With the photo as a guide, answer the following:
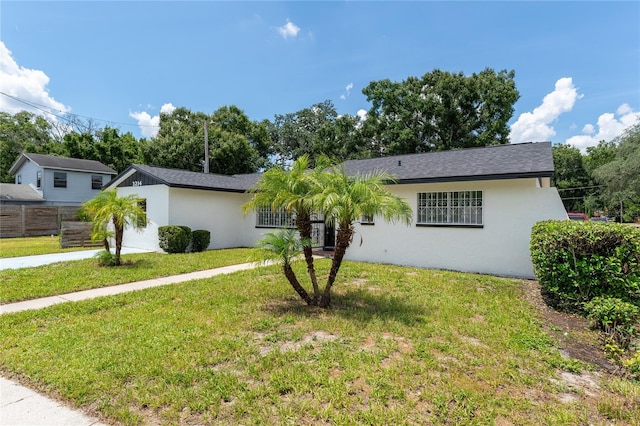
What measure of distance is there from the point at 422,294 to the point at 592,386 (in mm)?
3392

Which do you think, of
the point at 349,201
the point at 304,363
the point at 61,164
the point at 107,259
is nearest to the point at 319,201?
the point at 349,201

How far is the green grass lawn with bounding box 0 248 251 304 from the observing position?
A: 6530 millimetres

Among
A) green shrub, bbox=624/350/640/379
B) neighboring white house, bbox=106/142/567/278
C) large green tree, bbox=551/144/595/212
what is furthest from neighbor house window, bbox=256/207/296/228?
A: large green tree, bbox=551/144/595/212

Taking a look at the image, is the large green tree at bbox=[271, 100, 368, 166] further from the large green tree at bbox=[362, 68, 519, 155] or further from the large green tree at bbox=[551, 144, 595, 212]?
the large green tree at bbox=[551, 144, 595, 212]

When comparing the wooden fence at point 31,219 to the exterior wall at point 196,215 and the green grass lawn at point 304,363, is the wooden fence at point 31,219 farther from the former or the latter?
the green grass lawn at point 304,363

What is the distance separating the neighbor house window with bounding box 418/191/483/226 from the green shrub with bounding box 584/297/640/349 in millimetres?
4600

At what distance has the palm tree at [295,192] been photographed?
5121mm

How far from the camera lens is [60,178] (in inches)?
936

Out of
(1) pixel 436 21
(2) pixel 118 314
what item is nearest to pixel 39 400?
(2) pixel 118 314

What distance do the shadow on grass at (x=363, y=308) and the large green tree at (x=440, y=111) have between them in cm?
2147

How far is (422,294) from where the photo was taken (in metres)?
6.47

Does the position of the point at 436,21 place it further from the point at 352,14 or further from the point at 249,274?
the point at 249,274

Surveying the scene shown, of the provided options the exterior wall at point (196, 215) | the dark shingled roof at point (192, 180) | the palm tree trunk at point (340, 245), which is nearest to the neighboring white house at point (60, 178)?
the exterior wall at point (196, 215)

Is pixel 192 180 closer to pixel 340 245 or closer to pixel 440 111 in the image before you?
pixel 340 245
